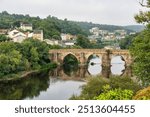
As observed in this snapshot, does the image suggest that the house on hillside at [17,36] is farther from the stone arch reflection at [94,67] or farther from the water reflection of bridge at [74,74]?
the water reflection of bridge at [74,74]

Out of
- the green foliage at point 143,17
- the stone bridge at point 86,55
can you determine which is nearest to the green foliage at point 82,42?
the stone bridge at point 86,55

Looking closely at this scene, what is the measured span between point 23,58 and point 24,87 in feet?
33.4

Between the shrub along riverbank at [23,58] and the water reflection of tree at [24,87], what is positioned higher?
the shrub along riverbank at [23,58]

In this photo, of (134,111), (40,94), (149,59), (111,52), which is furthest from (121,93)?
(111,52)

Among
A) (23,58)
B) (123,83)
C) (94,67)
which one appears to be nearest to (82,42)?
(94,67)

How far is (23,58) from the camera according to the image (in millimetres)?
44281

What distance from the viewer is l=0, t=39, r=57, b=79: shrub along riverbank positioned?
38.8 m

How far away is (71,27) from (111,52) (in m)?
50.9

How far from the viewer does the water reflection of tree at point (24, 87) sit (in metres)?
30.5

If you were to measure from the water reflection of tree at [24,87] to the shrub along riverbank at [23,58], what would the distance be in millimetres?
1363

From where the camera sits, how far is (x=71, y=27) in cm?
10281

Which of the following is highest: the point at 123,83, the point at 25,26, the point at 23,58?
the point at 25,26

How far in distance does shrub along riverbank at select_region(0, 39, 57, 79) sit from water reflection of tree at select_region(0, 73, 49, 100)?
1.36m

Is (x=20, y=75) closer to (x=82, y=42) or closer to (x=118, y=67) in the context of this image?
(x=118, y=67)
